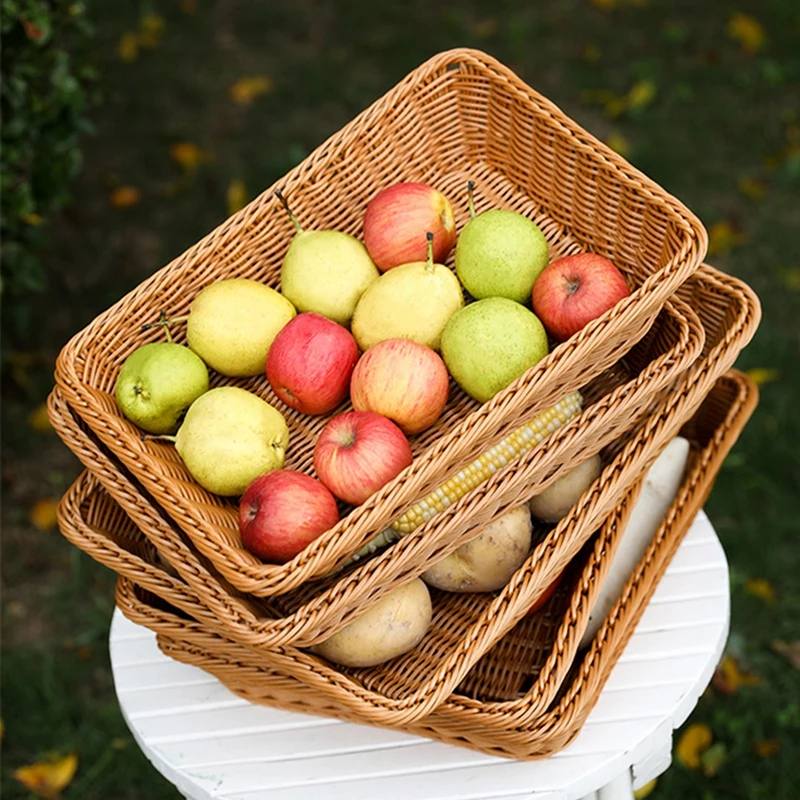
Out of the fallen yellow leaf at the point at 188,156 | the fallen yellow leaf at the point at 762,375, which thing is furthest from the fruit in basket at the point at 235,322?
the fallen yellow leaf at the point at 188,156

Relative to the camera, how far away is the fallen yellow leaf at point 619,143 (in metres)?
3.43

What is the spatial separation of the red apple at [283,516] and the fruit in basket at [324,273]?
1.17 ft

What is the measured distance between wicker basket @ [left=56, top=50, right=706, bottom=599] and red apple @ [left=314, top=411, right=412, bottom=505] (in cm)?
6

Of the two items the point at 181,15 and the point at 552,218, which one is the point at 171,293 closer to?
the point at 552,218

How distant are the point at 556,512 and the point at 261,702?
51 centimetres

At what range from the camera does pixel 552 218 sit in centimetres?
180

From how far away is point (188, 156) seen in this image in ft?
11.5

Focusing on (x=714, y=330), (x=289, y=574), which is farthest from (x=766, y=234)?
(x=289, y=574)

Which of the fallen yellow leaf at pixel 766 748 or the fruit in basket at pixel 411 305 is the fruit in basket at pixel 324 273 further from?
the fallen yellow leaf at pixel 766 748

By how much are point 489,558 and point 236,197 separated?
2059 mm

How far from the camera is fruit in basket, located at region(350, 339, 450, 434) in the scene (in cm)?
153


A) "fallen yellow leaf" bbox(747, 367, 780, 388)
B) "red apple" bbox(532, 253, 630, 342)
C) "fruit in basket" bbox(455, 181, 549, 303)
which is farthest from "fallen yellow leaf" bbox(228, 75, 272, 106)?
"red apple" bbox(532, 253, 630, 342)

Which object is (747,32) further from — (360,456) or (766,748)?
(360,456)

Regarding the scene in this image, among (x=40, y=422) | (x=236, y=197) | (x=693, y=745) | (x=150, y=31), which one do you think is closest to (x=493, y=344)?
(x=693, y=745)
